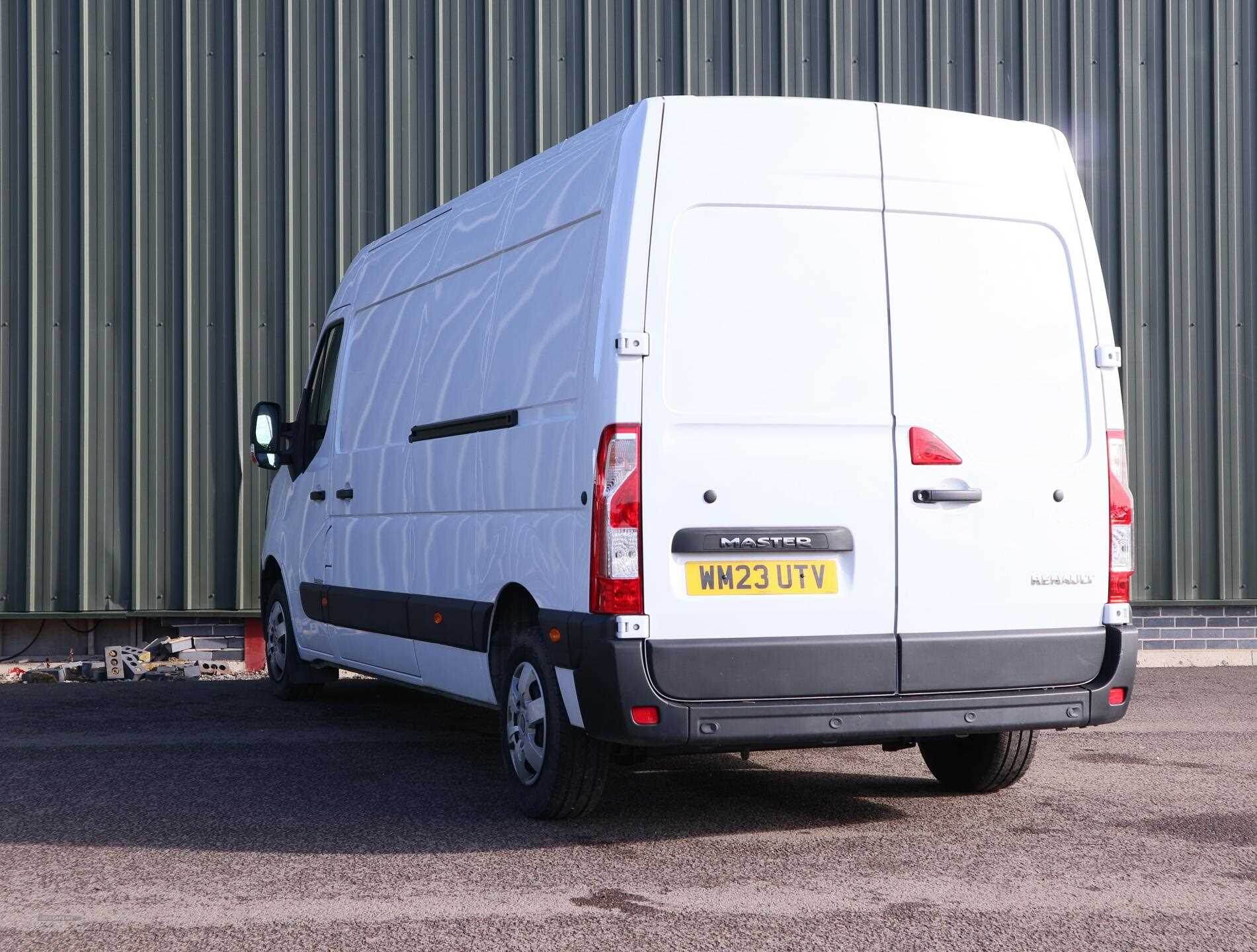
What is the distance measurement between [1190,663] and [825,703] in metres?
7.77

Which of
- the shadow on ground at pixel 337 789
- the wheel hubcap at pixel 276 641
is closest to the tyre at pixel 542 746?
the shadow on ground at pixel 337 789

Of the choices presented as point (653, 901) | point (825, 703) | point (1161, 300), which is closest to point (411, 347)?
point (825, 703)

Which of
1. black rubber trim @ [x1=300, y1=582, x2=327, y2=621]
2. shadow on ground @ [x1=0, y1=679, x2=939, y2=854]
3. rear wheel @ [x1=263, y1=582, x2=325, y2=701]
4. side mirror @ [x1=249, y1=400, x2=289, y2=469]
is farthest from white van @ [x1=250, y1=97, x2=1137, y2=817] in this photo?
rear wheel @ [x1=263, y1=582, x2=325, y2=701]

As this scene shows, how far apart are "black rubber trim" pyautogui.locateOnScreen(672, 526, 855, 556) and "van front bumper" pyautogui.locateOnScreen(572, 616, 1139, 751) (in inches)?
15.5

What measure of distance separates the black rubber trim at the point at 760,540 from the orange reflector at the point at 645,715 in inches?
21.2

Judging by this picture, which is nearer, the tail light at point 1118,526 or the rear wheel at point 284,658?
the tail light at point 1118,526

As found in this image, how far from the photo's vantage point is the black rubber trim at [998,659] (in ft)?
18.0

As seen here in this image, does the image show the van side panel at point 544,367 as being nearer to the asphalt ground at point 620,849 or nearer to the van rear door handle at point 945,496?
the asphalt ground at point 620,849

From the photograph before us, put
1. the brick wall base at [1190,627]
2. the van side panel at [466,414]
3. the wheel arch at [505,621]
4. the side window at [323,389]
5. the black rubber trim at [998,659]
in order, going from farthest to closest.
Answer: the brick wall base at [1190,627] → the side window at [323,389] → the wheel arch at [505,621] → the van side panel at [466,414] → the black rubber trim at [998,659]

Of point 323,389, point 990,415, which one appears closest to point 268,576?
point 323,389

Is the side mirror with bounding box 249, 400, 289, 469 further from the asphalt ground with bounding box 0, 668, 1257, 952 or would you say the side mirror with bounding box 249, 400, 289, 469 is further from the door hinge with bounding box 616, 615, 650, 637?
the door hinge with bounding box 616, 615, 650, 637

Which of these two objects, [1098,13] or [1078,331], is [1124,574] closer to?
[1078,331]

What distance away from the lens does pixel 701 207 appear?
5.50m

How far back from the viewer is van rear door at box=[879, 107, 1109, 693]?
5.55m
